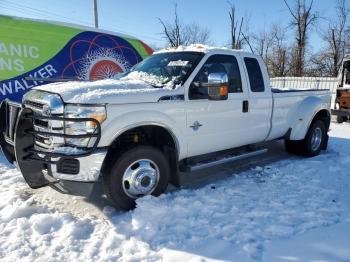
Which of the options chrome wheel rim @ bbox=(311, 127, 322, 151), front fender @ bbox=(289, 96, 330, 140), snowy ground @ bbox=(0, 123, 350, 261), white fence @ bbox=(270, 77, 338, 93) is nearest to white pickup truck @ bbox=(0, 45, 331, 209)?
snowy ground @ bbox=(0, 123, 350, 261)

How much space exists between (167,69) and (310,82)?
18169 mm

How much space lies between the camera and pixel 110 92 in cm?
377

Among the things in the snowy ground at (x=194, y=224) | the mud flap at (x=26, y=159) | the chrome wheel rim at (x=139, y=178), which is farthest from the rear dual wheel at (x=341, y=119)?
the mud flap at (x=26, y=159)

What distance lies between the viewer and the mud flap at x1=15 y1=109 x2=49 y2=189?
395cm

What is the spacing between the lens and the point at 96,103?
3.58 metres

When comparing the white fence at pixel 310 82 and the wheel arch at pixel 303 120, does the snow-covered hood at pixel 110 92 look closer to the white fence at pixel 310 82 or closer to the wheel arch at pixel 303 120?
the wheel arch at pixel 303 120

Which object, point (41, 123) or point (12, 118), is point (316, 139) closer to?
point (41, 123)

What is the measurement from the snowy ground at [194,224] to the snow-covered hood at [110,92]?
A: 3.96ft

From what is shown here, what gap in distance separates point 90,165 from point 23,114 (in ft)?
3.37

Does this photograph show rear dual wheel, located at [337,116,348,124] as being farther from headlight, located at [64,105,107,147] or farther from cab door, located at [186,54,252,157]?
headlight, located at [64,105,107,147]

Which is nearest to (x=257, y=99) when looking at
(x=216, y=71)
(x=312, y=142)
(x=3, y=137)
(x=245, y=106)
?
(x=245, y=106)

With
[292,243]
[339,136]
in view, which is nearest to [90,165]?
[292,243]

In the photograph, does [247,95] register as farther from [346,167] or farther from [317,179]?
[346,167]

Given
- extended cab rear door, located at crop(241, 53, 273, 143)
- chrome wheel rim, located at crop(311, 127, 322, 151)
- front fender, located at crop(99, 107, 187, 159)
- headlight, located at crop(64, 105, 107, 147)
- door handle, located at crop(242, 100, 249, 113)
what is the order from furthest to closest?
chrome wheel rim, located at crop(311, 127, 322, 151) → extended cab rear door, located at crop(241, 53, 273, 143) → door handle, located at crop(242, 100, 249, 113) → front fender, located at crop(99, 107, 187, 159) → headlight, located at crop(64, 105, 107, 147)
